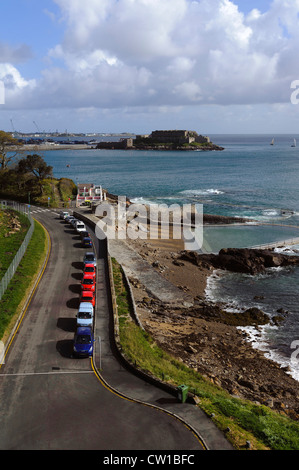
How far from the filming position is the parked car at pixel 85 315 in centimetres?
2633

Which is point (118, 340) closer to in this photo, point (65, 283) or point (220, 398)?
point (220, 398)

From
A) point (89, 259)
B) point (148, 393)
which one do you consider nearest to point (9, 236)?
point (89, 259)

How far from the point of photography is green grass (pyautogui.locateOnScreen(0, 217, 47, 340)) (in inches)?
1071

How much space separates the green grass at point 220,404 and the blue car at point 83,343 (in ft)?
6.94

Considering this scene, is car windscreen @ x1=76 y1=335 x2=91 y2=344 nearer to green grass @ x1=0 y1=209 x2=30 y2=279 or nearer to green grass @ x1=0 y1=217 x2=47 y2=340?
green grass @ x1=0 y1=217 x2=47 y2=340

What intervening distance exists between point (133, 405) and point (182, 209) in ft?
224

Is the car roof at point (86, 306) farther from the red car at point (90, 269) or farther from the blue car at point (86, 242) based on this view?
the blue car at point (86, 242)

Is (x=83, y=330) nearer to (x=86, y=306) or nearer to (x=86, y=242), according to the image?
(x=86, y=306)

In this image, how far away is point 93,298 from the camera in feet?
103

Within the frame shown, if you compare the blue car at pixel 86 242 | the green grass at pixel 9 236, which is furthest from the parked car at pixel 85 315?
the blue car at pixel 86 242

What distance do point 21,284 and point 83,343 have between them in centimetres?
1178

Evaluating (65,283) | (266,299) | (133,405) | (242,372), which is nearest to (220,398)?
(133,405)

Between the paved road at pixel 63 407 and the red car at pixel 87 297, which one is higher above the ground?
the red car at pixel 87 297

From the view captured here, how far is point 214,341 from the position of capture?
1203 inches
